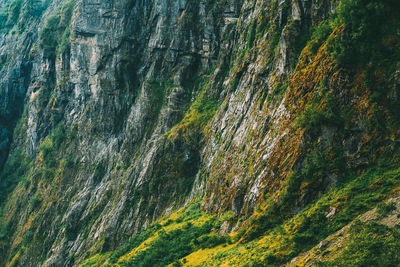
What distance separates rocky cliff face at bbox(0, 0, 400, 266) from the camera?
92.1 feet

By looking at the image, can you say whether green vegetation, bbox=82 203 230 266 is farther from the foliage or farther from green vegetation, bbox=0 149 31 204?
green vegetation, bbox=0 149 31 204

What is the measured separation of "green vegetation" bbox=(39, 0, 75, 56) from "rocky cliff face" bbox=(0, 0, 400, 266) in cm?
43


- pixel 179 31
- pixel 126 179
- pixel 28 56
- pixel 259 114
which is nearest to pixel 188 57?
pixel 179 31

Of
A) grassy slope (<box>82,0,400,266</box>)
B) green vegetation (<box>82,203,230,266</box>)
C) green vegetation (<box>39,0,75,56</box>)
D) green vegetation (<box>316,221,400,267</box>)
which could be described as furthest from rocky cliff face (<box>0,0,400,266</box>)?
green vegetation (<box>316,221,400,267</box>)

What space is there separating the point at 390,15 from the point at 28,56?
109m

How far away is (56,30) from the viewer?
98188 millimetres

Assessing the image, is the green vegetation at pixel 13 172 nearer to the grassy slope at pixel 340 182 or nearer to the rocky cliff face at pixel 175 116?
the rocky cliff face at pixel 175 116

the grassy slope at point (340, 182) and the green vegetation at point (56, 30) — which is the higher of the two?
the green vegetation at point (56, 30)

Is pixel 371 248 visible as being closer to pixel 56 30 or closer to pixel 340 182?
pixel 340 182

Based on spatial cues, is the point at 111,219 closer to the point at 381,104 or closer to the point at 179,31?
the point at 179,31

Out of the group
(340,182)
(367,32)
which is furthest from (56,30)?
(340,182)

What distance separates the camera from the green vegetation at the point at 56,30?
96.3m

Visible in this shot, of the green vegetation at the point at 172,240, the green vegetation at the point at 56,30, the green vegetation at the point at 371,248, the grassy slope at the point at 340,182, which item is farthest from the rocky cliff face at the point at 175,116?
the green vegetation at the point at 371,248

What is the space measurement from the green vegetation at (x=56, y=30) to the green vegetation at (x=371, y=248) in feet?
309
